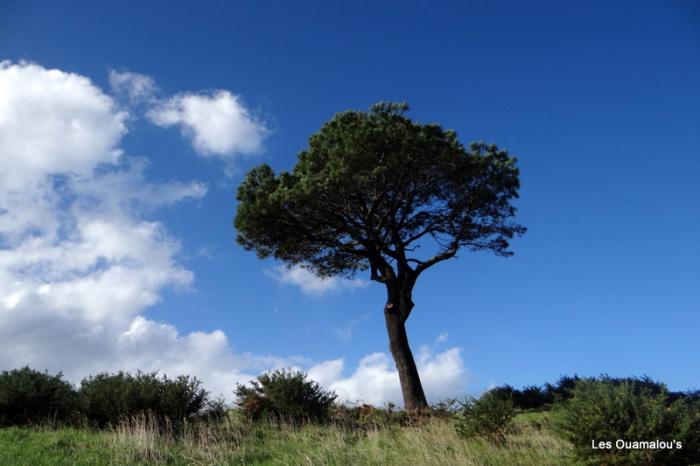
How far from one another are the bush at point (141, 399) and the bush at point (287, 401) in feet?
4.54

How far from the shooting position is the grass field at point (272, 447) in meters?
10.0

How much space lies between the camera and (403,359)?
1947 centimetres

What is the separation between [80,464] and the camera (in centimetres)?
1002

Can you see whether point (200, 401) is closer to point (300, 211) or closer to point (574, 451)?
point (300, 211)

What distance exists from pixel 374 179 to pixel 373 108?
8.38ft

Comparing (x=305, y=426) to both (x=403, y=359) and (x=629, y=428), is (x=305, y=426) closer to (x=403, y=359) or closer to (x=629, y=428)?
(x=403, y=359)

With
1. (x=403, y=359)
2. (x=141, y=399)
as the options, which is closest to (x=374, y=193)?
(x=403, y=359)

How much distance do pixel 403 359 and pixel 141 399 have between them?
28.9ft

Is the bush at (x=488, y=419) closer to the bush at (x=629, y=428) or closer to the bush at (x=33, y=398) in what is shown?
the bush at (x=629, y=428)

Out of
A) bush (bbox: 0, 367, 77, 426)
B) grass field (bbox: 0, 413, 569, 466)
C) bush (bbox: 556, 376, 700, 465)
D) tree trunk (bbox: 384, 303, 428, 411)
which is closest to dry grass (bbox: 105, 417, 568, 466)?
grass field (bbox: 0, 413, 569, 466)

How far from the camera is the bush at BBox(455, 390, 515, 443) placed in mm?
11586

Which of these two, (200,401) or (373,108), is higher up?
(373,108)

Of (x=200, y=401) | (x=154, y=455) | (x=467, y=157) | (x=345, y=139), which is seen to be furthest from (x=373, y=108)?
(x=154, y=455)

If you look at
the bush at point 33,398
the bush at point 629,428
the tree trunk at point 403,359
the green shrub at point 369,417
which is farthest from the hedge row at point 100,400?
the bush at point 629,428
